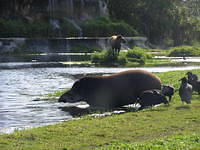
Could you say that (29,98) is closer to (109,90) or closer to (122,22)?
(109,90)

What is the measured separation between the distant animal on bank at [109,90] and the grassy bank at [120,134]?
9.28 feet

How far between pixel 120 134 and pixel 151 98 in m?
4.42

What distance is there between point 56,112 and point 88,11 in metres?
49.7

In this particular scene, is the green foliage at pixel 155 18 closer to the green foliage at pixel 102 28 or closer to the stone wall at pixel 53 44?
the green foliage at pixel 102 28

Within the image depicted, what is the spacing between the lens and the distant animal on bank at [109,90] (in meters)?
16.0

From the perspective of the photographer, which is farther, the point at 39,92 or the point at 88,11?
the point at 88,11

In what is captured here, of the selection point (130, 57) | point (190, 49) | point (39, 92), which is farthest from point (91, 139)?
point (190, 49)

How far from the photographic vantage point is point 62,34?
184 feet

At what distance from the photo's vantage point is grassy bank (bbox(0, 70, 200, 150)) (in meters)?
9.56

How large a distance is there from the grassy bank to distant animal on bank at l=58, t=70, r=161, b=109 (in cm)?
283

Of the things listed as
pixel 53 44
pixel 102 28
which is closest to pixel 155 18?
pixel 102 28

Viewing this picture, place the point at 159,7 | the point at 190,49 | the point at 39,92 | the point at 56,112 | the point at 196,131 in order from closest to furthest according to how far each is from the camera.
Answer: the point at 196,131 → the point at 56,112 → the point at 39,92 → the point at 190,49 → the point at 159,7

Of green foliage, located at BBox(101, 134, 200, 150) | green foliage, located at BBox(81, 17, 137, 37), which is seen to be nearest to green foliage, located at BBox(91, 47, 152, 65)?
green foliage, located at BBox(81, 17, 137, 37)

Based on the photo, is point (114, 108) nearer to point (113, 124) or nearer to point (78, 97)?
point (78, 97)
